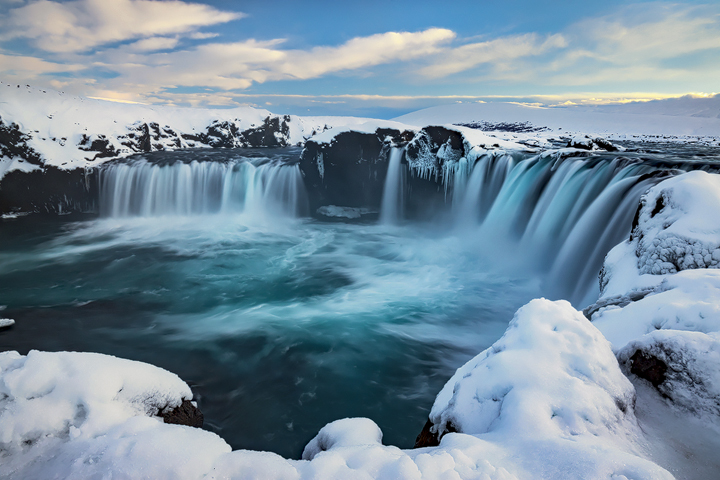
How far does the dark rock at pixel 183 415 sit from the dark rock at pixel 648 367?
3371 mm

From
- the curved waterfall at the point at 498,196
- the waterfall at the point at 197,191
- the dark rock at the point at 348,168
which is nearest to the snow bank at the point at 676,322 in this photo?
the curved waterfall at the point at 498,196

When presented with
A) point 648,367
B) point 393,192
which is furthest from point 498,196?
point 648,367

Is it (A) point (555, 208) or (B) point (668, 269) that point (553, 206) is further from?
(B) point (668, 269)

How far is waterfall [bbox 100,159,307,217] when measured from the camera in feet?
56.7

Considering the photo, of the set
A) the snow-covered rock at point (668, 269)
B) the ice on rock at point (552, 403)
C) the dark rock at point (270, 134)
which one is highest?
the dark rock at point (270, 134)

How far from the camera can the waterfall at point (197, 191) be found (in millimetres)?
17297

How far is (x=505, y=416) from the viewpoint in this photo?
1.96 metres

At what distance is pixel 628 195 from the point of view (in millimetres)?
7129

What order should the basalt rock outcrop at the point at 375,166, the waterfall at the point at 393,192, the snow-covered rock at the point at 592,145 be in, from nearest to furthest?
1. the snow-covered rock at the point at 592,145
2. the basalt rock outcrop at the point at 375,166
3. the waterfall at the point at 393,192

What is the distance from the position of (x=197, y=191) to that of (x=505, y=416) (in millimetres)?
18203

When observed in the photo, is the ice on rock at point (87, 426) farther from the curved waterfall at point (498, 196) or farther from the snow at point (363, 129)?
the snow at point (363, 129)

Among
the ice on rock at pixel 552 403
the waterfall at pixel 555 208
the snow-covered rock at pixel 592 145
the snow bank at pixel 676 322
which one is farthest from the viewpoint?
the snow-covered rock at pixel 592 145

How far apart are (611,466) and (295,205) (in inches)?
655

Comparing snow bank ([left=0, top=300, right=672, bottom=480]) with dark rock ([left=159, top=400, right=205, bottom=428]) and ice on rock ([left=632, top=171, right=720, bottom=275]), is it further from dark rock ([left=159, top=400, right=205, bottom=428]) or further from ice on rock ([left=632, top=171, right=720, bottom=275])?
ice on rock ([left=632, top=171, right=720, bottom=275])
